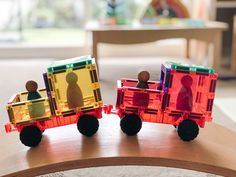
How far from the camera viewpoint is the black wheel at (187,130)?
890 millimetres

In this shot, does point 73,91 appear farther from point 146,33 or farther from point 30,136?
point 146,33

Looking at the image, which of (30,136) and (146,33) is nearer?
(30,136)

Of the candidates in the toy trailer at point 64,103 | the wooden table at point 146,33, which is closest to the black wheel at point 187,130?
the toy trailer at point 64,103

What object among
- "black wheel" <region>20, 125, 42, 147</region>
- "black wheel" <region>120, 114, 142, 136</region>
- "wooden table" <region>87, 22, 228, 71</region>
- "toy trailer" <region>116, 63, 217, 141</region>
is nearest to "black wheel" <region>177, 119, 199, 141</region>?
"toy trailer" <region>116, 63, 217, 141</region>

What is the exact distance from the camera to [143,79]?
A: 0.95 meters

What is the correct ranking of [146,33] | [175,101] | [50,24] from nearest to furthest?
[175,101] < [146,33] < [50,24]

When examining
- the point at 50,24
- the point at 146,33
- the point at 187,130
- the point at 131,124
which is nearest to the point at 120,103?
the point at 131,124

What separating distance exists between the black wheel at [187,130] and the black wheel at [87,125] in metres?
0.21

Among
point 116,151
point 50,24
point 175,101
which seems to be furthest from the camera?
point 50,24

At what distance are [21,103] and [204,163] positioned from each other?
46 centimetres

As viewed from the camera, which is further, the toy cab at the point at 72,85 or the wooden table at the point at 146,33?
the wooden table at the point at 146,33

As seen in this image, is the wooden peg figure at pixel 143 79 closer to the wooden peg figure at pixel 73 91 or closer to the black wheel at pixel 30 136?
the wooden peg figure at pixel 73 91

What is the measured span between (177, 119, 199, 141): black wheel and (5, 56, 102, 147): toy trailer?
0.69 ft

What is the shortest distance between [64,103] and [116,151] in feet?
0.63
